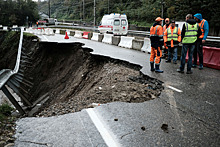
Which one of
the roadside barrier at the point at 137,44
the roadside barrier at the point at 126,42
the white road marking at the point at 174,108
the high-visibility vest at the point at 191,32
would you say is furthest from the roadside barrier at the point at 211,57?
the roadside barrier at the point at 126,42

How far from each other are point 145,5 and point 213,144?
44.0 meters

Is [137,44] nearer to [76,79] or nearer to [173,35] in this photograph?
[173,35]

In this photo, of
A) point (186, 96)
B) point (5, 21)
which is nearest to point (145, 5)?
point (186, 96)

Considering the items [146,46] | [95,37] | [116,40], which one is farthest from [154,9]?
[146,46]

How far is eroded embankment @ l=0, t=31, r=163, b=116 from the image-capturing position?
18.4ft

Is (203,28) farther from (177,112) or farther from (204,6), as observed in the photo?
(204,6)

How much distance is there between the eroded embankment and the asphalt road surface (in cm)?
59

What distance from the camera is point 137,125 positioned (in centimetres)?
398

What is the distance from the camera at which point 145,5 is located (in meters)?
43.9

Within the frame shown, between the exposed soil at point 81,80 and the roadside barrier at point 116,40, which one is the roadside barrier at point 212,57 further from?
the roadside barrier at point 116,40

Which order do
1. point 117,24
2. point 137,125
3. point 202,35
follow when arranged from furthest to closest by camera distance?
1. point 117,24
2. point 202,35
3. point 137,125

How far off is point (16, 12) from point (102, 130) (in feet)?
261

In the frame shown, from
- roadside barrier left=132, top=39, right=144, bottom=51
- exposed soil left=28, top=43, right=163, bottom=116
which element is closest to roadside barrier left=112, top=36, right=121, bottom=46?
roadside barrier left=132, top=39, right=144, bottom=51

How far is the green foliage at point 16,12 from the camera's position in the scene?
69375mm
